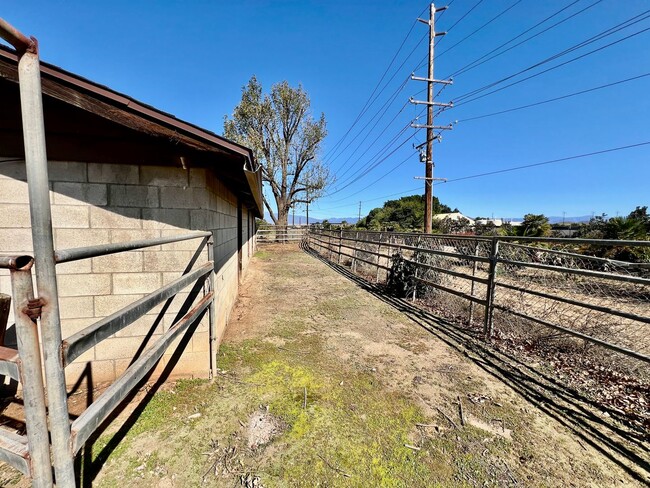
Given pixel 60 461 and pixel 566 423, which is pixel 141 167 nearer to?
pixel 60 461

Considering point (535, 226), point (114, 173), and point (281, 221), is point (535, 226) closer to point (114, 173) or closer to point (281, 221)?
point (114, 173)

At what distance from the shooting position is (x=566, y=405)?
261cm

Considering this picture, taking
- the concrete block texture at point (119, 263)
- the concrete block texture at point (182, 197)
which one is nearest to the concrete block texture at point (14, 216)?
the concrete block texture at point (119, 263)

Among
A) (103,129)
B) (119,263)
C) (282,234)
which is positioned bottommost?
(282,234)

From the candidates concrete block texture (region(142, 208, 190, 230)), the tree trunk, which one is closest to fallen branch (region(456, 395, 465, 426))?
concrete block texture (region(142, 208, 190, 230))

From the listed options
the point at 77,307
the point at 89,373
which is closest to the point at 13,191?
the point at 77,307

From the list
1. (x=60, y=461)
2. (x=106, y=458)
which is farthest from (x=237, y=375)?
(x=60, y=461)

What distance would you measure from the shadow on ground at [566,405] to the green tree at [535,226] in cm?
1048

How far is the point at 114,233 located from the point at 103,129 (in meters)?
0.92

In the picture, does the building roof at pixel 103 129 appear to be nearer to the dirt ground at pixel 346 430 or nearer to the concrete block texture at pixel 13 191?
the concrete block texture at pixel 13 191

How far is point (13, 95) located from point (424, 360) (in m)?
4.61

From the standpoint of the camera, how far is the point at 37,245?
37.0 inches

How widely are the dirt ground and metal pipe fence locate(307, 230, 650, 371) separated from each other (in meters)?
Result: 1.02

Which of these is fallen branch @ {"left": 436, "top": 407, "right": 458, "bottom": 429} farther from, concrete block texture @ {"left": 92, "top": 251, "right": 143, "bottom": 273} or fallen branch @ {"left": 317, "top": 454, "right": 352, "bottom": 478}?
concrete block texture @ {"left": 92, "top": 251, "right": 143, "bottom": 273}
